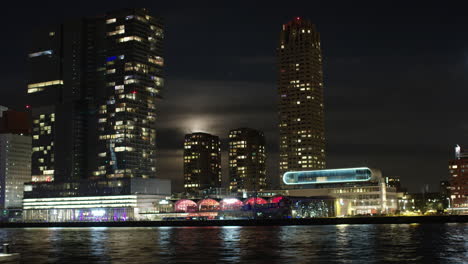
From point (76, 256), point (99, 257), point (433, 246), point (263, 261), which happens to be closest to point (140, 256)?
point (99, 257)

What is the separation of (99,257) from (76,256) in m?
5.04

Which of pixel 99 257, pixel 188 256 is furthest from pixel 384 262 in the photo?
pixel 99 257

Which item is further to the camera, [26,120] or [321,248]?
[321,248]

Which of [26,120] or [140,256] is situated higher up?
[26,120]

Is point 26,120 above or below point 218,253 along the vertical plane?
above

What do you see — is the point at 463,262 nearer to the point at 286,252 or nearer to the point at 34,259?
the point at 286,252

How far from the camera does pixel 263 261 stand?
62.1m

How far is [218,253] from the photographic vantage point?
74.7m

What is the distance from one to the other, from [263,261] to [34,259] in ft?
86.7

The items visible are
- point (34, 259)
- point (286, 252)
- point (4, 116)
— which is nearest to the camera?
point (4, 116)

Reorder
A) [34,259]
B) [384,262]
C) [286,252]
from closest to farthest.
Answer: [384,262] < [34,259] < [286,252]

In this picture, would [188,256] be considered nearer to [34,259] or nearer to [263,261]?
[263,261]

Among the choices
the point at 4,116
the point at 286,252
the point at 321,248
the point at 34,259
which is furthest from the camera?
the point at 321,248

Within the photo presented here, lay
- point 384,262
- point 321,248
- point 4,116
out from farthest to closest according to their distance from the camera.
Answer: point 321,248
point 384,262
point 4,116
